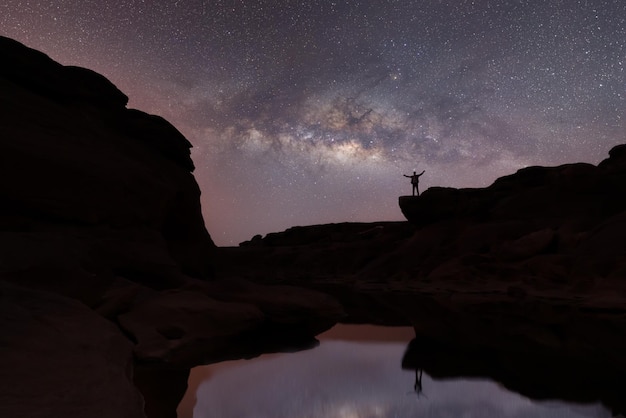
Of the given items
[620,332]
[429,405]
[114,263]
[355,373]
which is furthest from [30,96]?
[620,332]

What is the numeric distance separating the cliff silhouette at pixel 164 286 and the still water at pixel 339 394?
462mm

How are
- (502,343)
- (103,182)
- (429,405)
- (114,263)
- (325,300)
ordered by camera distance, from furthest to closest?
1. (325,300)
2. (103,182)
3. (114,263)
4. (502,343)
5. (429,405)

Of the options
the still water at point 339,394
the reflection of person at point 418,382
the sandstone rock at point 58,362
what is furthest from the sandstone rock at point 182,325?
the reflection of person at point 418,382

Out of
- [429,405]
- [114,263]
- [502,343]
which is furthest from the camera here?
[114,263]

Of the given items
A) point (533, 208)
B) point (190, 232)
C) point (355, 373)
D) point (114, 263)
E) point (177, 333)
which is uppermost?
point (533, 208)

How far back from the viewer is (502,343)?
11.0m

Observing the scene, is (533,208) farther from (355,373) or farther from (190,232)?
(355,373)

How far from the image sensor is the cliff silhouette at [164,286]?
19.6 feet

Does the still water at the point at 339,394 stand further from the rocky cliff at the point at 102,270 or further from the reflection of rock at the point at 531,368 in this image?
the rocky cliff at the point at 102,270

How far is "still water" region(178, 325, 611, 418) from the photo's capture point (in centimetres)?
620

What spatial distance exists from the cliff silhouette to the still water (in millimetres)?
462

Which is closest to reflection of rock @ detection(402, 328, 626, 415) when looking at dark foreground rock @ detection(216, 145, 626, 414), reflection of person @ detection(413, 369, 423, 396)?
dark foreground rock @ detection(216, 145, 626, 414)

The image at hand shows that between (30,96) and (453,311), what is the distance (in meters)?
18.5

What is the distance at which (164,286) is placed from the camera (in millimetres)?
14703
